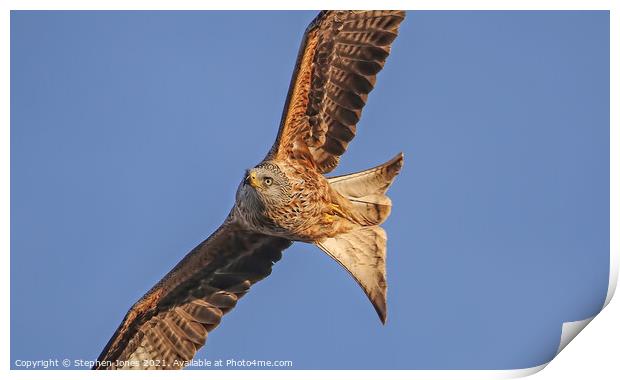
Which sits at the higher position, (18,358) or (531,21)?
(531,21)

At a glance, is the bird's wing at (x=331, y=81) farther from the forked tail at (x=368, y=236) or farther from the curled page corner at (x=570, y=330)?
the curled page corner at (x=570, y=330)

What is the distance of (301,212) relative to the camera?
29.5 feet

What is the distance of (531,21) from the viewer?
927cm

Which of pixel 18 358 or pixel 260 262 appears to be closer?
pixel 18 358

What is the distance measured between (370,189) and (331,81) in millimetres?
894

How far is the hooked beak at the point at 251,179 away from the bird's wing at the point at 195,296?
1.02 meters

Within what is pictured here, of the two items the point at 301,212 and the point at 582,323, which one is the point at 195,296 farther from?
Result: the point at 582,323
